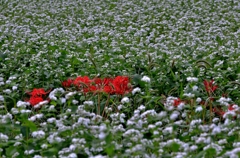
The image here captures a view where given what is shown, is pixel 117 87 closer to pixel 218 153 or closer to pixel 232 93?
pixel 232 93

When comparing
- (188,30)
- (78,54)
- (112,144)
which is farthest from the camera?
(188,30)

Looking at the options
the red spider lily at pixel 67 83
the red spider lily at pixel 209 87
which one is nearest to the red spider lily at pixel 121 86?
the red spider lily at pixel 67 83

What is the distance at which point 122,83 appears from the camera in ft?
11.5

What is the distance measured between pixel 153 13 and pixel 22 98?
562 centimetres

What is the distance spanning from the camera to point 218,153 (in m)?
2.38

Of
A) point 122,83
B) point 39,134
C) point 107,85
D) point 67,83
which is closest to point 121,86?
point 122,83

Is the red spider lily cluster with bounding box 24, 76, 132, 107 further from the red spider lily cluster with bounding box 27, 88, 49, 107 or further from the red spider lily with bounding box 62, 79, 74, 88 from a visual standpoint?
the red spider lily with bounding box 62, 79, 74, 88

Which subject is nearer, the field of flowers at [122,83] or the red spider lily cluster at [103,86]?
the field of flowers at [122,83]

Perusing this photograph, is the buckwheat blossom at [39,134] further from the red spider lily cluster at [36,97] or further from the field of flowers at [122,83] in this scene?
the red spider lily cluster at [36,97]

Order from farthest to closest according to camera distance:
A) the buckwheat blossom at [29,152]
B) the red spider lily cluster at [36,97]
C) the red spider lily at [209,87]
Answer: the red spider lily at [209,87]
the red spider lily cluster at [36,97]
the buckwheat blossom at [29,152]

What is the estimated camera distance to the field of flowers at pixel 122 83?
101 inches

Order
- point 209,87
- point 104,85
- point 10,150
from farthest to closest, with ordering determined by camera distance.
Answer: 1. point 104,85
2. point 209,87
3. point 10,150

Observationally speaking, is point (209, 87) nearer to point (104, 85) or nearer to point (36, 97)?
point (104, 85)

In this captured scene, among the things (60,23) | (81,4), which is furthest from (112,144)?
(81,4)
